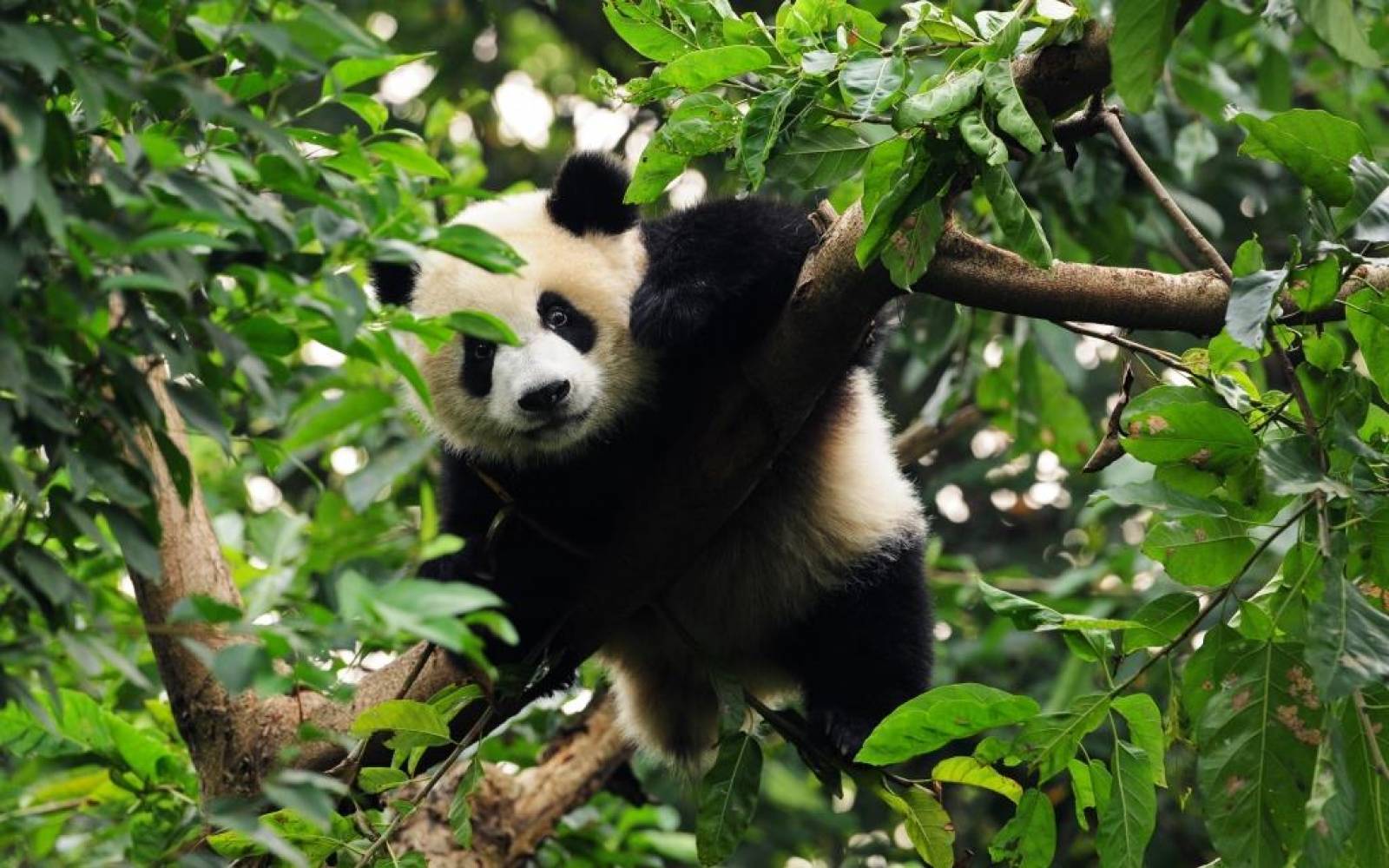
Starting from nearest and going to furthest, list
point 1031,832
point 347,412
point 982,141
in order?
point 347,412, point 982,141, point 1031,832

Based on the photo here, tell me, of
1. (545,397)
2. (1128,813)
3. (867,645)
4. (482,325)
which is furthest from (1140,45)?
(867,645)

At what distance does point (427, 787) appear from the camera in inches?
112

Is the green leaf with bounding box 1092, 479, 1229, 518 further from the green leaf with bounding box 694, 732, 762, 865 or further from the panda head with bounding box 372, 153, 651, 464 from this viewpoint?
the panda head with bounding box 372, 153, 651, 464

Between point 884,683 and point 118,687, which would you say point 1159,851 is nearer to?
point 884,683

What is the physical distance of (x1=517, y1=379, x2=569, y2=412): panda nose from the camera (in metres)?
3.21

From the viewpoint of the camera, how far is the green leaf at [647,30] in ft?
8.30

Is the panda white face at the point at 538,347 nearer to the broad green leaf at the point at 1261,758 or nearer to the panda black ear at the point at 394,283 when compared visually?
the panda black ear at the point at 394,283

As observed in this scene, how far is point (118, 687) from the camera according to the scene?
13.1ft

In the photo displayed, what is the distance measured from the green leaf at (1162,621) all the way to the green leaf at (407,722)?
1324 millimetres

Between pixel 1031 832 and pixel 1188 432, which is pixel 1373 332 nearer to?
pixel 1188 432

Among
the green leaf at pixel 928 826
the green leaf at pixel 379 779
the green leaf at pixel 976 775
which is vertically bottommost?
the green leaf at pixel 928 826

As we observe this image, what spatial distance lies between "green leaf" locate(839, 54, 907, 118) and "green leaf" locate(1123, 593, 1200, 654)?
3.18 ft

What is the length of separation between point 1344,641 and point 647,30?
61.1 inches

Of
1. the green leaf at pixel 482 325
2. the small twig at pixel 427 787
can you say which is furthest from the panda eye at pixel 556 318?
the green leaf at pixel 482 325
